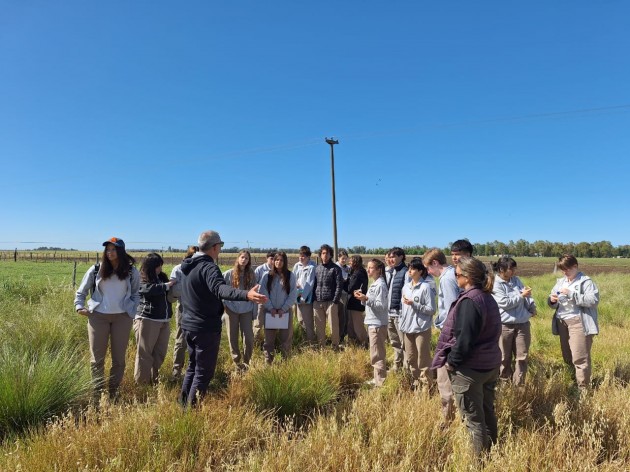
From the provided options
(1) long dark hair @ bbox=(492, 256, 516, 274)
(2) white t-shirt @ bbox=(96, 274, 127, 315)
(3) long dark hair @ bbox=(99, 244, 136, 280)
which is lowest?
(2) white t-shirt @ bbox=(96, 274, 127, 315)

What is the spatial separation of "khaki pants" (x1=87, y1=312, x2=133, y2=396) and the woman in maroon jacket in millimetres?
3429

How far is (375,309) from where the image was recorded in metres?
→ 5.12

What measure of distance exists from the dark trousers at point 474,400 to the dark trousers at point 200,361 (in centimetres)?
215

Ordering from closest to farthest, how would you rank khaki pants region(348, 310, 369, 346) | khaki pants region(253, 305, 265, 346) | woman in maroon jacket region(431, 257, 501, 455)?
woman in maroon jacket region(431, 257, 501, 455) → khaki pants region(253, 305, 265, 346) → khaki pants region(348, 310, 369, 346)

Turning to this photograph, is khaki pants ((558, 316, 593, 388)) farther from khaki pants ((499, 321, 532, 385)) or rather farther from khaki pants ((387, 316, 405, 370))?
khaki pants ((387, 316, 405, 370))

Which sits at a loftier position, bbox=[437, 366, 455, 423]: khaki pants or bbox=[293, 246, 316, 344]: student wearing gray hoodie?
bbox=[293, 246, 316, 344]: student wearing gray hoodie

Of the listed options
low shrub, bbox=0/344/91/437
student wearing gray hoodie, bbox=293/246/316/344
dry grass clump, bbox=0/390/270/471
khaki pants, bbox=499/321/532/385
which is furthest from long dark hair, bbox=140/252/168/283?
khaki pants, bbox=499/321/532/385

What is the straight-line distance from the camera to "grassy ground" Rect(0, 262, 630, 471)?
263cm

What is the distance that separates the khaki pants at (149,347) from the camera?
4.46m

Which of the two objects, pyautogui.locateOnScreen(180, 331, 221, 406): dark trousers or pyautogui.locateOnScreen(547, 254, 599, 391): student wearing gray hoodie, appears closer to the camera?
pyautogui.locateOnScreen(180, 331, 221, 406): dark trousers

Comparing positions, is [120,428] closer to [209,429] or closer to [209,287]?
[209,429]

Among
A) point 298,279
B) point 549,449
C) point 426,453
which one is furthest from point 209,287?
point 298,279

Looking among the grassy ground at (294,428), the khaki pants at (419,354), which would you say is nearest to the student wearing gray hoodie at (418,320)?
the khaki pants at (419,354)

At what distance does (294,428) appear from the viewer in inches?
131
